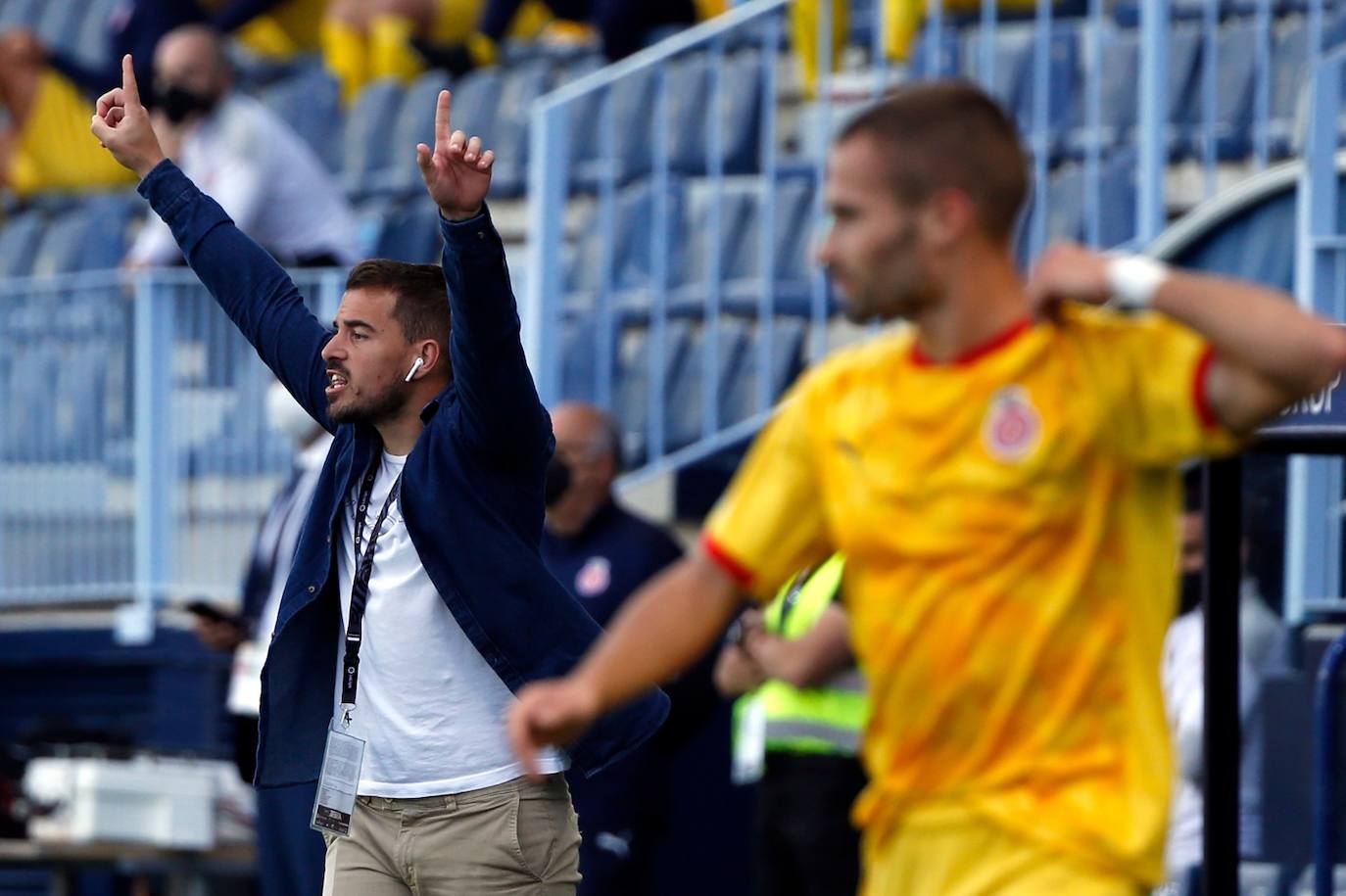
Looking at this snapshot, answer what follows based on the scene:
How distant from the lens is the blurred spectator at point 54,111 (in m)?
13.1

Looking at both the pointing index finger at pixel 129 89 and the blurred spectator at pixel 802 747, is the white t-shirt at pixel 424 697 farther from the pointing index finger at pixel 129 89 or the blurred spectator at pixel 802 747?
the blurred spectator at pixel 802 747

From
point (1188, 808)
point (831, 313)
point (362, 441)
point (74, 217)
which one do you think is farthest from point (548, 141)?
point (74, 217)

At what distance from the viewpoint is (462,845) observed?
4352mm

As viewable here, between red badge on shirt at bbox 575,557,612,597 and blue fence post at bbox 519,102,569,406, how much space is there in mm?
1178

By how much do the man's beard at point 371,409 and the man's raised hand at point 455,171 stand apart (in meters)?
0.52

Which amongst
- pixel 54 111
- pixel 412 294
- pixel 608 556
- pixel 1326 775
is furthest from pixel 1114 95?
pixel 54 111

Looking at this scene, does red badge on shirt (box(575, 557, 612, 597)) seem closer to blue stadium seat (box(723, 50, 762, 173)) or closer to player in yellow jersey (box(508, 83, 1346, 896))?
blue stadium seat (box(723, 50, 762, 173))

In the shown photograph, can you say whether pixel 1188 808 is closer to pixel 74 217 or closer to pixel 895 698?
pixel 895 698

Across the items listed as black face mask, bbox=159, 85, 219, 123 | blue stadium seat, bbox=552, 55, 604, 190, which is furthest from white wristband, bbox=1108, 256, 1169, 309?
black face mask, bbox=159, 85, 219, 123

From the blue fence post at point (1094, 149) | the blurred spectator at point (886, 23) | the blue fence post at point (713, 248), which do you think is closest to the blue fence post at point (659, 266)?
the blue fence post at point (713, 248)

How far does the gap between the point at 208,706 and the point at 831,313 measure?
10.3ft

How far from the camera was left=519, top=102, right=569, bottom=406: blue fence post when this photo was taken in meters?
8.45

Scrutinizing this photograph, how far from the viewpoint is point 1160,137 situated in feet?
24.9

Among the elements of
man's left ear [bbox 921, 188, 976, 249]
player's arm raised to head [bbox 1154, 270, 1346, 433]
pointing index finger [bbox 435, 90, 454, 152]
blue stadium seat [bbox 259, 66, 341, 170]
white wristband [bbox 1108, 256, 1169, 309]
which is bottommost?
player's arm raised to head [bbox 1154, 270, 1346, 433]
